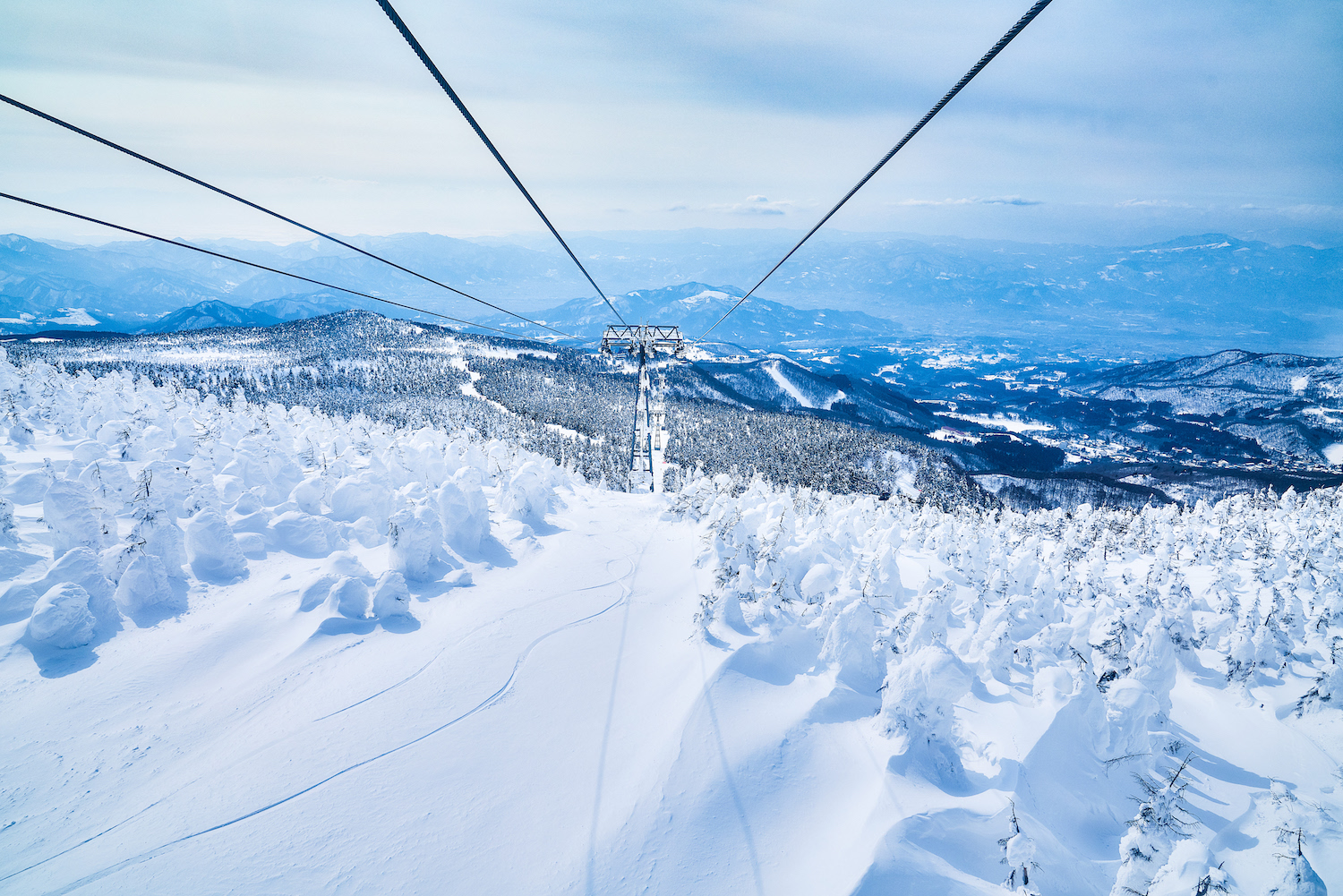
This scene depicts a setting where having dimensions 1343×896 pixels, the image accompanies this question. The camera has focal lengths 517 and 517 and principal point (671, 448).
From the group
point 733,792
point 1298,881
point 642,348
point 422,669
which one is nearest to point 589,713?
point 733,792

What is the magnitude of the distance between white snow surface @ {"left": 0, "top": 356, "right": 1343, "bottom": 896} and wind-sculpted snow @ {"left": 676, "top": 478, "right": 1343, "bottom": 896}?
71 millimetres

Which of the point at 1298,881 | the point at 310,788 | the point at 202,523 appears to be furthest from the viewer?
the point at 202,523

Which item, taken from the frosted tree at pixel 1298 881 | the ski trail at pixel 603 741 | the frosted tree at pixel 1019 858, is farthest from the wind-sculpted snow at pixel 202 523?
the frosted tree at pixel 1298 881

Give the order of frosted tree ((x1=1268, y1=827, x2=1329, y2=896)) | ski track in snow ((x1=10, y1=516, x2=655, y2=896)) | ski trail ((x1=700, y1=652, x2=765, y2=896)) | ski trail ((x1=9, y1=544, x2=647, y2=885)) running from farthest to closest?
1. ski trail ((x1=700, y1=652, x2=765, y2=896))
2. ski trail ((x1=9, y1=544, x2=647, y2=885))
3. ski track in snow ((x1=10, y1=516, x2=655, y2=896))
4. frosted tree ((x1=1268, y1=827, x2=1329, y2=896))

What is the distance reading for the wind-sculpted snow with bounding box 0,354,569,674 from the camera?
431 inches

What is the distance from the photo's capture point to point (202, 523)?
13.3m

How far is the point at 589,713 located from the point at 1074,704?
9.52 meters

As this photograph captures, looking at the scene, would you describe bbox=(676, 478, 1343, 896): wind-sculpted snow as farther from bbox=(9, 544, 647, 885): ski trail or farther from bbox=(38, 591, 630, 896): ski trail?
bbox=(38, 591, 630, 896): ski trail

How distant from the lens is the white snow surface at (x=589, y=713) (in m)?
7.23

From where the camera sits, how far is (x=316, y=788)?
306 inches

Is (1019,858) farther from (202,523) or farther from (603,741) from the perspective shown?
(202,523)

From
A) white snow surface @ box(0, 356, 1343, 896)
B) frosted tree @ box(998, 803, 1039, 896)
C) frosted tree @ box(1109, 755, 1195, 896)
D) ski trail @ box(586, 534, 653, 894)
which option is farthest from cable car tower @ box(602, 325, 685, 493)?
frosted tree @ box(1109, 755, 1195, 896)

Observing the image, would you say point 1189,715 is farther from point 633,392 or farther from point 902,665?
point 633,392

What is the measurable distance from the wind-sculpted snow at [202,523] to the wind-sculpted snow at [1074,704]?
8191 mm
